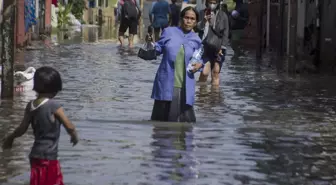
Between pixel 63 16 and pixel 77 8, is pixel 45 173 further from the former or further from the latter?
pixel 77 8

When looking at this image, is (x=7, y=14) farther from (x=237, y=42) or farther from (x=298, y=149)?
(x=237, y=42)

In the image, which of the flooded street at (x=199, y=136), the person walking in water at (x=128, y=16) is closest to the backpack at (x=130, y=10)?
the person walking in water at (x=128, y=16)

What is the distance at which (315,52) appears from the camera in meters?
23.9

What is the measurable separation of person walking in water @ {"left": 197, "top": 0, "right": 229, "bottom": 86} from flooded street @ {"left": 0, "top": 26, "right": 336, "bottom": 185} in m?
0.54

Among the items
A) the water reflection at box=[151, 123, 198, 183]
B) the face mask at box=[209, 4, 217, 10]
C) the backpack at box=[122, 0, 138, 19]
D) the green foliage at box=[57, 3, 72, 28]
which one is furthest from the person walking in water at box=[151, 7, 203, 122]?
the green foliage at box=[57, 3, 72, 28]

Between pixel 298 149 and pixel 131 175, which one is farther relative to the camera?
pixel 298 149

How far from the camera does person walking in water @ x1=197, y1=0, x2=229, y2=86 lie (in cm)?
1794

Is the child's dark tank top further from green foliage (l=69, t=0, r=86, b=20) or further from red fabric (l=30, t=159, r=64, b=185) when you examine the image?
green foliage (l=69, t=0, r=86, b=20)

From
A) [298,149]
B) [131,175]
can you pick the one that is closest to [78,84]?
[298,149]

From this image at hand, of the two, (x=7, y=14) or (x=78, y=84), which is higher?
(x=7, y=14)

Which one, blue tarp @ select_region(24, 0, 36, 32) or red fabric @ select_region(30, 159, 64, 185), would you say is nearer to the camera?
red fabric @ select_region(30, 159, 64, 185)

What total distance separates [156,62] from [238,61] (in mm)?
2389

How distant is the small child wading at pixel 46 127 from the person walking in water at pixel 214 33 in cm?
1039

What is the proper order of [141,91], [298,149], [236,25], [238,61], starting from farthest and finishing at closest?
[236,25] → [238,61] → [141,91] → [298,149]
